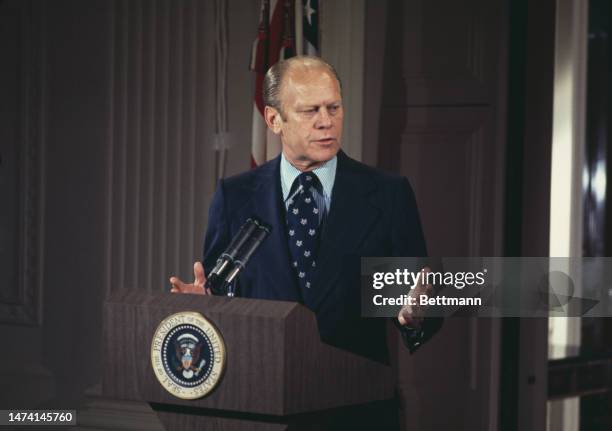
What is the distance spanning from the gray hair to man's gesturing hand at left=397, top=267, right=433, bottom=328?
519 mm

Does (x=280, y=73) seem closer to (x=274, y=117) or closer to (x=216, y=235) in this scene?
(x=274, y=117)

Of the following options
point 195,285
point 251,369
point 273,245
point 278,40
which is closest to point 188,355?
point 251,369

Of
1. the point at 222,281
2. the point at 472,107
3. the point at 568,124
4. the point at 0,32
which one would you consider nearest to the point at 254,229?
the point at 222,281

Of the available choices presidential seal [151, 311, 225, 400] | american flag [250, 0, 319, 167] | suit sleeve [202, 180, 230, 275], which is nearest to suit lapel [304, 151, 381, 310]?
suit sleeve [202, 180, 230, 275]

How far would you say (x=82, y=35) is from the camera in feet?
11.5

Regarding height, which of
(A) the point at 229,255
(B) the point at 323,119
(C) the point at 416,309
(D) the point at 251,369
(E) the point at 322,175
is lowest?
(D) the point at 251,369

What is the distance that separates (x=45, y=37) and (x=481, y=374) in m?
2.16

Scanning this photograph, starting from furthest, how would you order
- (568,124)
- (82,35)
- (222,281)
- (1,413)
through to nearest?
(568,124) < (82,35) < (1,413) < (222,281)

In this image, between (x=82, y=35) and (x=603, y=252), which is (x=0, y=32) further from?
(x=603, y=252)

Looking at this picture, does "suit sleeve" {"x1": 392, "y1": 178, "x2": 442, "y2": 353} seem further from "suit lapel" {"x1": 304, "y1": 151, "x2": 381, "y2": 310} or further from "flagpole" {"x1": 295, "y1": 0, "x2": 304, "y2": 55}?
"flagpole" {"x1": 295, "y1": 0, "x2": 304, "y2": 55}

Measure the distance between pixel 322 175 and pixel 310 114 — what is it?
16cm

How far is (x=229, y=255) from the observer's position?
1831 millimetres

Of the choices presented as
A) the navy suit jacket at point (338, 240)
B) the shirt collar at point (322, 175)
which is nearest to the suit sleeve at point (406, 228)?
the navy suit jacket at point (338, 240)

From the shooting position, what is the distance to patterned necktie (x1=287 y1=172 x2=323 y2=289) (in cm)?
204
